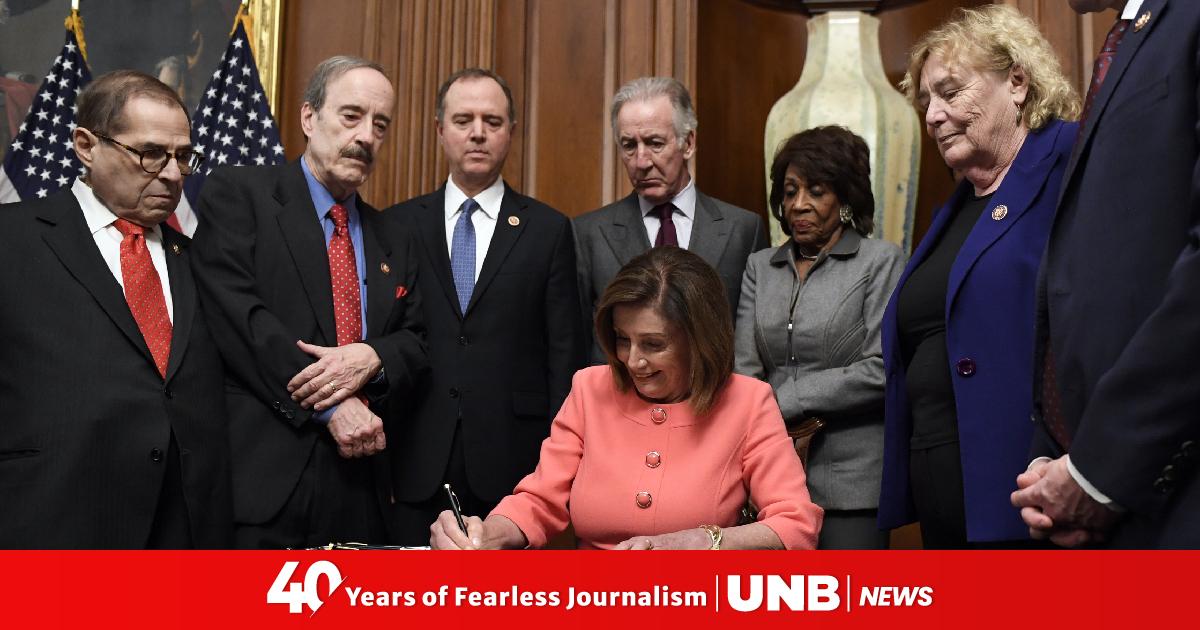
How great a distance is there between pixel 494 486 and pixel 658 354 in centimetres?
94

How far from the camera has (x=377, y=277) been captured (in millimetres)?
3062

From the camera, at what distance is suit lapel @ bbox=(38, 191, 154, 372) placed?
2.62 meters

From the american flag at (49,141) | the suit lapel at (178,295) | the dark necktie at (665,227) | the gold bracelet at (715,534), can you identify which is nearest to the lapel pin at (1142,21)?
the gold bracelet at (715,534)

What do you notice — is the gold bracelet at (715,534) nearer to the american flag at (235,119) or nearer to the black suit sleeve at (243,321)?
the black suit sleeve at (243,321)

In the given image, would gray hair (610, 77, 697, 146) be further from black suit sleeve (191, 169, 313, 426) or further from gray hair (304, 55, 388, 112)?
black suit sleeve (191, 169, 313, 426)

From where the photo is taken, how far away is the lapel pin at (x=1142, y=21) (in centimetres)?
192

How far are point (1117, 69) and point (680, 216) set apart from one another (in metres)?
1.91

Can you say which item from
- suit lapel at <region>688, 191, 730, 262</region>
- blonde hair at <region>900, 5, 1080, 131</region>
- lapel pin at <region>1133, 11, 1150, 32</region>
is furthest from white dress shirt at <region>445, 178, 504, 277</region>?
lapel pin at <region>1133, 11, 1150, 32</region>

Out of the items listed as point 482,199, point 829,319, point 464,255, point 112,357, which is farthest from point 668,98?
point 112,357

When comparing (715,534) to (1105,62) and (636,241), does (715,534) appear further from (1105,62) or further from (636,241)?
(636,241)
